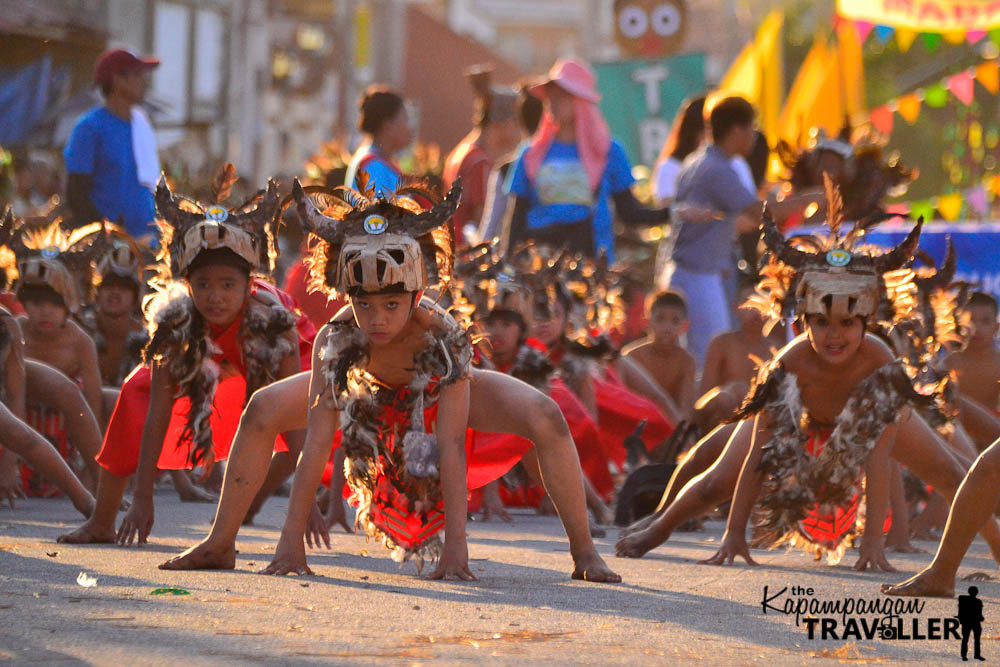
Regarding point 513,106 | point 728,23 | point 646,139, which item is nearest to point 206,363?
point 513,106

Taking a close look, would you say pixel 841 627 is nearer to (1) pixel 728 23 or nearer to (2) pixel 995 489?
(2) pixel 995 489

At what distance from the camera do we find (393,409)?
20.4ft

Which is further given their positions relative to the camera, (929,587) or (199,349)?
(199,349)

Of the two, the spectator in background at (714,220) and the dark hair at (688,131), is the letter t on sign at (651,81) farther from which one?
A: the spectator in background at (714,220)

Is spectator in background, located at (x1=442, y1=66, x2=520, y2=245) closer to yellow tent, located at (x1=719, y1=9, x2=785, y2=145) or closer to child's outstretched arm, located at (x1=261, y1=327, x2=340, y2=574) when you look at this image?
child's outstretched arm, located at (x1=261, y1=327, x2=340, y2=574)

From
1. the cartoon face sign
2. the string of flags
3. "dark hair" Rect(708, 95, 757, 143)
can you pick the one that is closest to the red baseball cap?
"dark hair" Rect(708, 95, 757, 143)

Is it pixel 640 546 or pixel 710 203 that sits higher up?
pixel 710 203

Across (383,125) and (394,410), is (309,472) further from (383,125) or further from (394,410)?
(383,125)

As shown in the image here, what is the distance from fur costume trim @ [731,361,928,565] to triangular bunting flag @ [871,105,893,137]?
11.5 m

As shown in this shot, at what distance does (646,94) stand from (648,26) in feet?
15.0

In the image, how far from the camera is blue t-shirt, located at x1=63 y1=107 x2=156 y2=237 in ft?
34.1

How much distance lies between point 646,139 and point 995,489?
20864mm

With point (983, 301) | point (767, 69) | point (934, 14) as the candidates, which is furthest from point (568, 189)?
point (767, 69)

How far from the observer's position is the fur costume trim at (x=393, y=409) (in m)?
6.03
